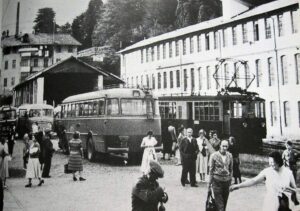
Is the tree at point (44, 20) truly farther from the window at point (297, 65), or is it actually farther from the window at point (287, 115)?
the window at point (287, 115)

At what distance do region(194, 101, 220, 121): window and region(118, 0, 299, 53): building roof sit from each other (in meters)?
1.94

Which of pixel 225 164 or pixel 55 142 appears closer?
pixel 225 164

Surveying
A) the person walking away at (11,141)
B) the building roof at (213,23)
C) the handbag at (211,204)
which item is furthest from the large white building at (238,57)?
the person walking away at (11,141)

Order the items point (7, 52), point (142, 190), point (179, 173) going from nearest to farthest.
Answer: point (142, 190) < point (7, 52) < point (179, 173)

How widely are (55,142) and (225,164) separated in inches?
149

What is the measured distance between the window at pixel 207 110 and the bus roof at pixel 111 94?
2253mm

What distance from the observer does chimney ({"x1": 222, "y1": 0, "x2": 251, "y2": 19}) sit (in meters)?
6.04

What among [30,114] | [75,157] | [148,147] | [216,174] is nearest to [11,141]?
[30,114]

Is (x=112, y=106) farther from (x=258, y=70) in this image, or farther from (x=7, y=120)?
(x=258, y=70)

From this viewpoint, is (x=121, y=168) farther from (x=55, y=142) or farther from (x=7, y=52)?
(x=7, y=52)

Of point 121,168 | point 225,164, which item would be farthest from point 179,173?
point 225,164

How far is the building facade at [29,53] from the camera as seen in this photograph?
4520mm

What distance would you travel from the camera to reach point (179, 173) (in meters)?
5.73

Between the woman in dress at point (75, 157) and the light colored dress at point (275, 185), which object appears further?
the woman in dress at point (75, 157)
